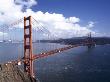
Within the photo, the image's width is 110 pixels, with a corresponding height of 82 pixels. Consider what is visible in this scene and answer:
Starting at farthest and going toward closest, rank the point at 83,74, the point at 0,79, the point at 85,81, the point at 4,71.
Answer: the point at 83,74 < the point at 85,81 < the point at 4,71 < the point at 0,79

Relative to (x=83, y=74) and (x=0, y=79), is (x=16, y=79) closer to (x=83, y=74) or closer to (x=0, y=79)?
(x=0, y=79)

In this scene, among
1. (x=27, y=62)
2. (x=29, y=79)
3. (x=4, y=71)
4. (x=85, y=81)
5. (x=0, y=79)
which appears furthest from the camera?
(x=85, y=81)

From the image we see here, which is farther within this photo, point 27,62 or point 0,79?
point 27,62

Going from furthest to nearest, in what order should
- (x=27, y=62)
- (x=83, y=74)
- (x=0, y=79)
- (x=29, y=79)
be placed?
(x=83, y=74)
(x=27, y=62)
(x=29, y=79)
(x=0, y=79)

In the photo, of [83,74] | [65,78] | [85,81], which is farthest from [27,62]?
[83,74]

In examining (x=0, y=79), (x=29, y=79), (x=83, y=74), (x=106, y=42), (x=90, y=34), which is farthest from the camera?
(x=106, y=42)

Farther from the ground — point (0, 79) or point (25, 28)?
point (25, 28)

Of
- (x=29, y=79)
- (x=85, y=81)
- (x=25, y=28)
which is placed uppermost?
(x=25, y=28)

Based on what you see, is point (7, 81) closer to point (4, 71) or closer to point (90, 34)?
point (4, 71)

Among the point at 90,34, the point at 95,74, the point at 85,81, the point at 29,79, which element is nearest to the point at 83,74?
the point at 95,74
